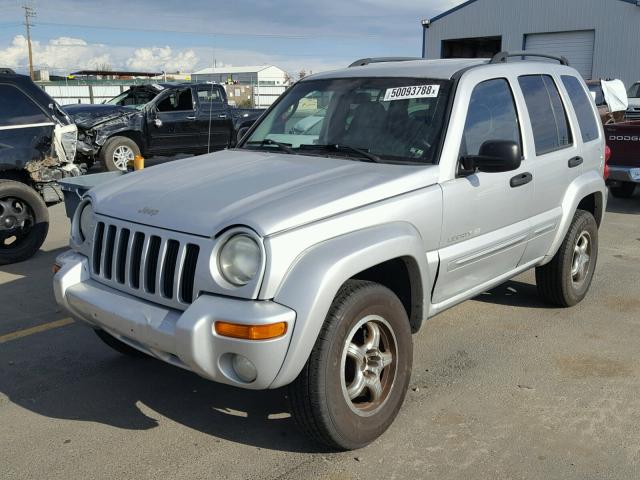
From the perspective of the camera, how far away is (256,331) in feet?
8.95

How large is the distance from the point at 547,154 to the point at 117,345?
10.3ft

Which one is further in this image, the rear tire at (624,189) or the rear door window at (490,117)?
the rear tire at (624,189)

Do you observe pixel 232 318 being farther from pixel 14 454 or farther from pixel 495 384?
pixel 495 384

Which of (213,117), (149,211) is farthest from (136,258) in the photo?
(213,117)

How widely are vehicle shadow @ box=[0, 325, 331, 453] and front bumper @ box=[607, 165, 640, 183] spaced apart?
25.1ft

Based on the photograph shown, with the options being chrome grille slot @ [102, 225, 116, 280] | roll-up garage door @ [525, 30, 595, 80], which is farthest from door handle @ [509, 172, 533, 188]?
roll-up garage door @ [525, 30, 595, 80]

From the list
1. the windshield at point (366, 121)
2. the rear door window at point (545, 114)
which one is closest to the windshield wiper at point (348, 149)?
the windshield at point (366, 121)

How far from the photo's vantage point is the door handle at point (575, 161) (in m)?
4.81

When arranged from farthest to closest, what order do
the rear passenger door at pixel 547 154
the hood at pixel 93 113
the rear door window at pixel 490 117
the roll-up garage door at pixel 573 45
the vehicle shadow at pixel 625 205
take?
the roll-up garage door at pixel 573 45 < the hood at pixel 93 113 < the vehicle shadow at pixel 625 205 < the rear passenger door at pixel 547 154 < the rear door window at pixel 490 117

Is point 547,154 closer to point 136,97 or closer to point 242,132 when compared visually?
point 242,132

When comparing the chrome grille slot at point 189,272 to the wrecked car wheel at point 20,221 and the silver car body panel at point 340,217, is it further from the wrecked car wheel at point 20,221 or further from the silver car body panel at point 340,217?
the wrecked car wheel at point 20,221

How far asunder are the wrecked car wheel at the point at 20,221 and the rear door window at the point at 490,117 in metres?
4.95

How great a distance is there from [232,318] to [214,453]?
0.90 meters

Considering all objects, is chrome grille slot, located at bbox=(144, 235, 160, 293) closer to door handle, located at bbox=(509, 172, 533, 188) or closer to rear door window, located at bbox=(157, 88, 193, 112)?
door handle, located at bbox=(509, 172, 533, 188)
